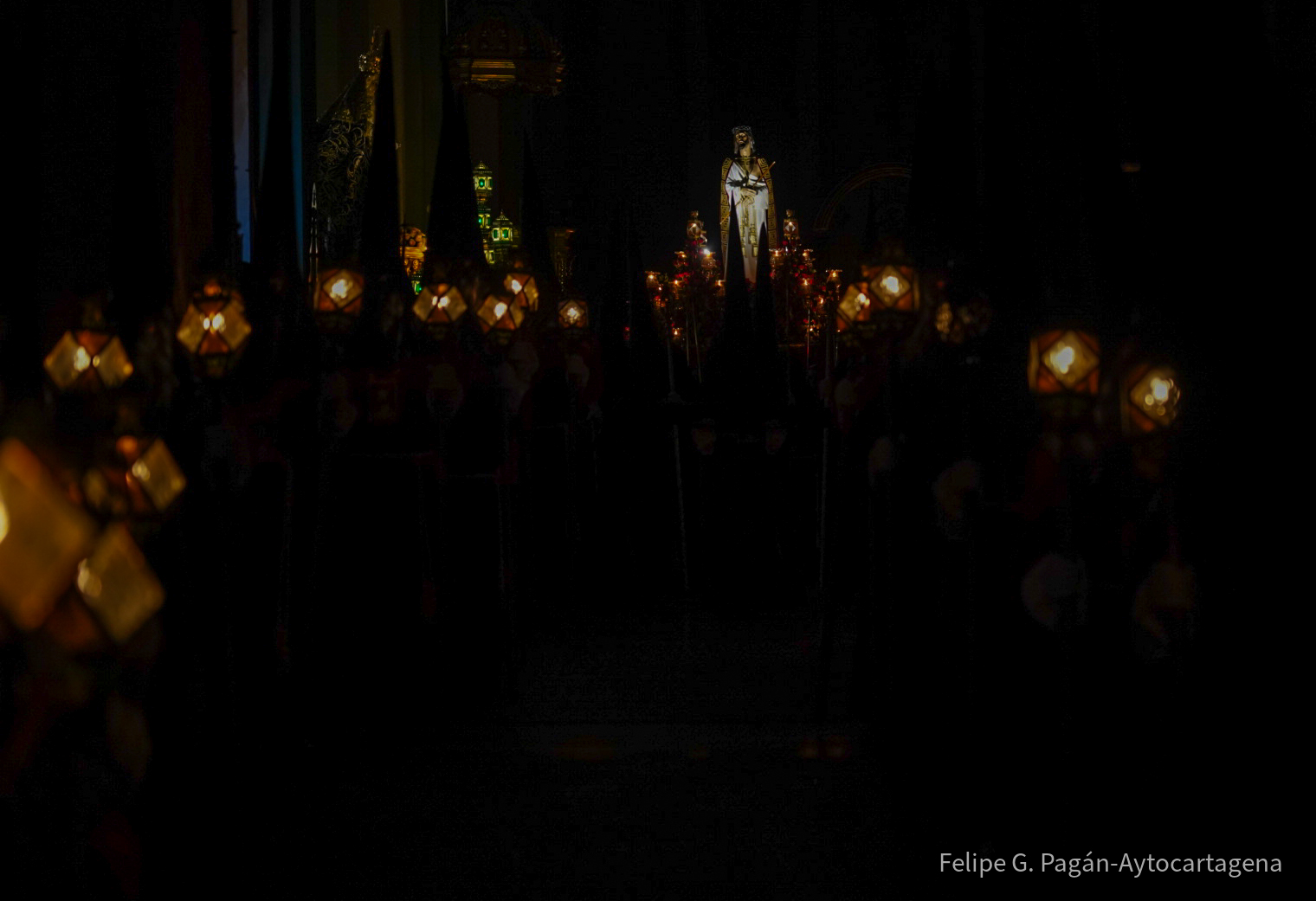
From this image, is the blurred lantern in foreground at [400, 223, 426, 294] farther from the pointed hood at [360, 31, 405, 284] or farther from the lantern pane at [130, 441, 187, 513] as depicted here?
the lantern pane at [130, 441, 187, 513]

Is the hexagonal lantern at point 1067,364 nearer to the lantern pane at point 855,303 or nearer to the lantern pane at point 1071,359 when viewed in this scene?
the lantern pane at point 1071,359

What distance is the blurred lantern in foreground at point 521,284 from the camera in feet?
17.9

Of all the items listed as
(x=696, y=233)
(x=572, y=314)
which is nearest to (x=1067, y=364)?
(x=572, y=314)

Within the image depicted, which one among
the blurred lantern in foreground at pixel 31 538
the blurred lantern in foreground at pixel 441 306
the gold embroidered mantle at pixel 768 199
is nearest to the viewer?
the blurred lantern in foreground at pixel 31 538

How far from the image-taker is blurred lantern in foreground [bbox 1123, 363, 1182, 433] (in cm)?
207

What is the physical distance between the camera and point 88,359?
8.54 feet

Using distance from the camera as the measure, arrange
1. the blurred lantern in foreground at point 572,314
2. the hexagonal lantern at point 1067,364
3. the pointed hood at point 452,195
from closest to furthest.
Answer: the hexagonal lantern at point 1067,364 < the pointed hood at point 452,195 < the blurred lantern in foreground at point 572,314

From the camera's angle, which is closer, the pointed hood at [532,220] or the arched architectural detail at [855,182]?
the pointed hood at [532,220]

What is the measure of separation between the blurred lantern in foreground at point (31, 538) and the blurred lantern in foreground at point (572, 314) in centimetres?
607

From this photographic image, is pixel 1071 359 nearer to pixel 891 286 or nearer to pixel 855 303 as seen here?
pixel 891 286

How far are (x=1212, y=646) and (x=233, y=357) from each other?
267 cm

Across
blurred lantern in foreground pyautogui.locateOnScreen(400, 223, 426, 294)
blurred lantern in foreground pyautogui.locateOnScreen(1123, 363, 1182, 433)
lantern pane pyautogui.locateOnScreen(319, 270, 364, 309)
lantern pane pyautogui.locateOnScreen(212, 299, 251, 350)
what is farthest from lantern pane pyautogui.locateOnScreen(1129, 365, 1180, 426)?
blurred lantern in foreground pyautogui.locateOnScreen(400, 223, 426, 294)

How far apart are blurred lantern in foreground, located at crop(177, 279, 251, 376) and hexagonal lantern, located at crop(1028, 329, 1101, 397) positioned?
2.29 meters

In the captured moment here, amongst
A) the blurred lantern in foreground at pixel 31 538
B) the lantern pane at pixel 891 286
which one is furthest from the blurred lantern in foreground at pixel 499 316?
the blurred lantern in foreground at pixel 31 538
